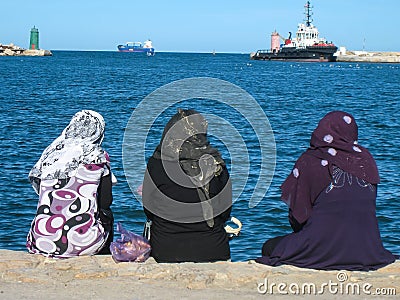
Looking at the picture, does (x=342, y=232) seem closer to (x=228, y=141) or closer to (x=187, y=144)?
(x=187, y=144)

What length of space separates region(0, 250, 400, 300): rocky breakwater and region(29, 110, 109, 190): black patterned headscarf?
62 centimetres

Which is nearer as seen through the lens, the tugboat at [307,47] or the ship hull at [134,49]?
the tugboat at [307,47]

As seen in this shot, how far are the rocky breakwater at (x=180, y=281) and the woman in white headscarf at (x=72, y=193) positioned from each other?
153 mm

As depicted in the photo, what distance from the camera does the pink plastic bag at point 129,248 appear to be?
482 cm

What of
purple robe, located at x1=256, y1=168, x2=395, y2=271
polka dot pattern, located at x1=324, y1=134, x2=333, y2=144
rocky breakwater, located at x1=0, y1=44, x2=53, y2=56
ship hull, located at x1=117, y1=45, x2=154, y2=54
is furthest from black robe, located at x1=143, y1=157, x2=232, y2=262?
ship hull, located at x1=117, y1=45, x2=154, y2=54

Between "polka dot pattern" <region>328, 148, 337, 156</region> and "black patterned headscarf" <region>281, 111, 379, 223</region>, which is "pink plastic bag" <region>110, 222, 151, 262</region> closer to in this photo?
"black patterned headscarf" <region>281, 111, 379, 223</region>

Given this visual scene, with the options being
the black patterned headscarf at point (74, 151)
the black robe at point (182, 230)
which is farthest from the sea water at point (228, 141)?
the black patterned headscarf at point (74, 151)

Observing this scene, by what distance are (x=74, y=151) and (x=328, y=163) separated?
177 cm

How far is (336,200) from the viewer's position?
4418 mm

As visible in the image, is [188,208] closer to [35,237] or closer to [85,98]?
[35,237]

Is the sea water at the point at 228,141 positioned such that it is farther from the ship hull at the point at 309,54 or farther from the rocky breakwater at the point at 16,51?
the rocky breakwater at the point at 16,51

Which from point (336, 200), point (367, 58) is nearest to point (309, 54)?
point (367, 58)

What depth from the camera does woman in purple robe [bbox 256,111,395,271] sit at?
14.5 feet

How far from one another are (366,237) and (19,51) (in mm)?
135283
